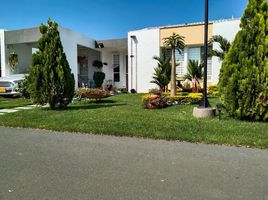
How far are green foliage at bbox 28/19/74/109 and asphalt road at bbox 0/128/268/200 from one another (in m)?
4.67

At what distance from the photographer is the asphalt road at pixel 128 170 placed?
3.44 metres

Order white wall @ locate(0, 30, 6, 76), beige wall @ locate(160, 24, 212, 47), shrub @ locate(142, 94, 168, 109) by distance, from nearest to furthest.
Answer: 1. shrub @ locate(142, 94, 168, 109)
2. beige wall @ locate(160, 24, 212, 47)
3. white wall @ locate(0, 30, 6, 76)

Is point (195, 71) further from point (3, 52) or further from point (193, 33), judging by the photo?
point (3, 52)

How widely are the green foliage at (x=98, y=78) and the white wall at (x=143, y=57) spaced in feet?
13.3

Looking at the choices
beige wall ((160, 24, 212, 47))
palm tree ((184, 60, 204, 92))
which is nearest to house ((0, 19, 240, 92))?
beige wall ((160, 24, 212, 47))

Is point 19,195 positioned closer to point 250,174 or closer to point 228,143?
point 250,174

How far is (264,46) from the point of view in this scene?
7820mm

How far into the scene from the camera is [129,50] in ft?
69.8

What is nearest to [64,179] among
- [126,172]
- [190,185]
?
[126,172]

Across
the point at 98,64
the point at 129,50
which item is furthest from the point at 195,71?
the point at 98,64

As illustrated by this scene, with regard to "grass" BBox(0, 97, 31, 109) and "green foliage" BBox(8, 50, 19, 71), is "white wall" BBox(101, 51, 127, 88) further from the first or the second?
"grass" BBox(0, 97, 31, 109)

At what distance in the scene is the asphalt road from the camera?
3.44 meters

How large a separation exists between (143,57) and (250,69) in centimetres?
1324

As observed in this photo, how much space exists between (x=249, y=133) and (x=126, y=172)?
3633mm
